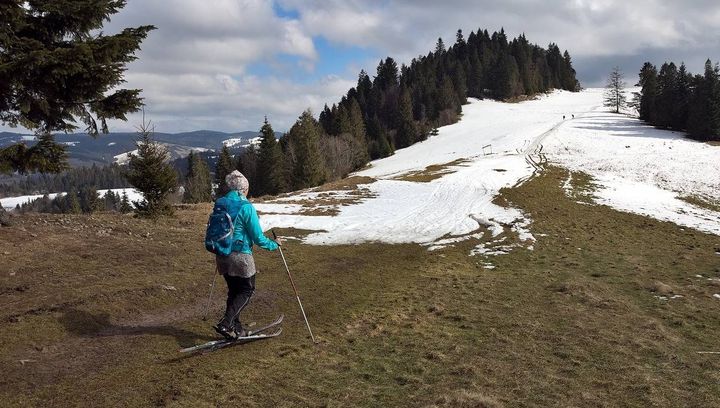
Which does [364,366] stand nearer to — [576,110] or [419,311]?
[419,311]

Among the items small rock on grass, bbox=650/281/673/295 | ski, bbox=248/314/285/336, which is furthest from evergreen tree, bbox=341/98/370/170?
ski, bbox=248/314/285/336

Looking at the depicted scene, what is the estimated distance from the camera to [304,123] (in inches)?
2532

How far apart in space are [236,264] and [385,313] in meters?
4.00

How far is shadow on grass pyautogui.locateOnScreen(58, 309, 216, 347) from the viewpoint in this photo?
8.11 m

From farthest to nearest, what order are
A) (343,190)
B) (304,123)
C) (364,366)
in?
(304,123), (343,190), (364,366)

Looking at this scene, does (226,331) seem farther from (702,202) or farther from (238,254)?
(702,202)

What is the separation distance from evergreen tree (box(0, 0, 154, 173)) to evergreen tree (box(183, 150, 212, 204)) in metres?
73.6

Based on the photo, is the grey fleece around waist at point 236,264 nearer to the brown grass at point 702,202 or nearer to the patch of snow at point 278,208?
the patch of snow at point 278,208

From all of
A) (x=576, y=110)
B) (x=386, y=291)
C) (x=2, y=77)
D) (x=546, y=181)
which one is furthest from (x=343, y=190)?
(x=576, y=110)

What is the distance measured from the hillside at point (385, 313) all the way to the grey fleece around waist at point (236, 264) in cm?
138

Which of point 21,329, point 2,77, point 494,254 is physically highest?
point 2,77

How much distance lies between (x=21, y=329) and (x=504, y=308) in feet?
32.9

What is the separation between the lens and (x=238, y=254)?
7.51 meters

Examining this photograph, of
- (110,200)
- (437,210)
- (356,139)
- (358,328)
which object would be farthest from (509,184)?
(110,200)
